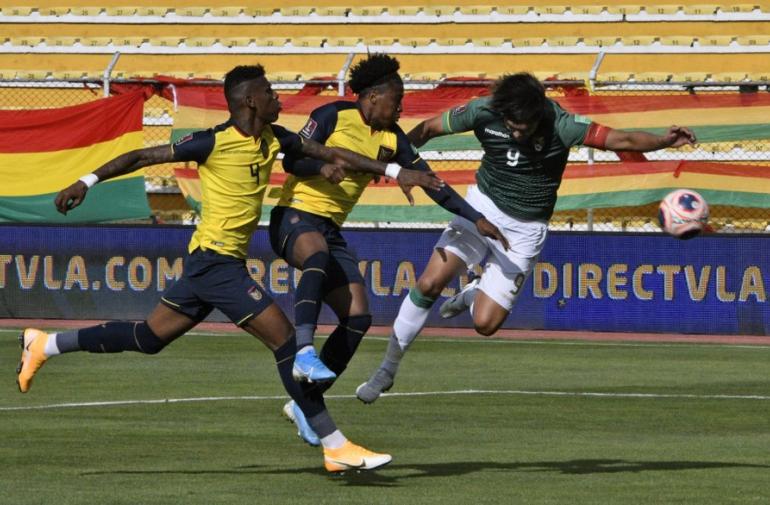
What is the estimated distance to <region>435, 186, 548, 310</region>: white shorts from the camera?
1102cm

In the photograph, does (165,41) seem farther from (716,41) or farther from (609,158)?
(716,41)

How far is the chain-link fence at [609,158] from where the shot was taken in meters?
20.8

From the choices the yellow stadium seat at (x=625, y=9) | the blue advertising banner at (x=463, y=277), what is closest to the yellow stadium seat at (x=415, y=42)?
the yellow stadium seat at (x=625, y=9)

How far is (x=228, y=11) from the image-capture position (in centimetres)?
2758

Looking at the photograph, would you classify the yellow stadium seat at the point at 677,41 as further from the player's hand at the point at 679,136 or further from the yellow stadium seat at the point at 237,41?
the player's hand at the point at 679,136

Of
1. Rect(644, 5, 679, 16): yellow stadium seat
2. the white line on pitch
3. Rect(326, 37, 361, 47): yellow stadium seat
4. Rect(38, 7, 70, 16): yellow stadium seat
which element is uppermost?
the white line on pitch

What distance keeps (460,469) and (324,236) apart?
1.82m

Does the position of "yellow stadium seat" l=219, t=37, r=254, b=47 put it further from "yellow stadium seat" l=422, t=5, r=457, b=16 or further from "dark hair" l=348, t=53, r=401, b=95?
"dark hair" l=348, t=53, r=401, b=95

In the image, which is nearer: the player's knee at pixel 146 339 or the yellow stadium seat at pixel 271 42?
the player's knee at pixel 146 339

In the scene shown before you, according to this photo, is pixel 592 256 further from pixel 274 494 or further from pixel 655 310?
pixel 274 494

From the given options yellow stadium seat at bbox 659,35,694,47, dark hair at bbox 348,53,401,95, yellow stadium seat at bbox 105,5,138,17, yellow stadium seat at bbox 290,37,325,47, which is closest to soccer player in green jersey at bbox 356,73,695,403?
dark hair at bbox 348,53,401,95

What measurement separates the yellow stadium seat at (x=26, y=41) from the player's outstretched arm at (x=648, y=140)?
19.5 meters

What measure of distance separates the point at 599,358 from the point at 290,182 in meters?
7.50

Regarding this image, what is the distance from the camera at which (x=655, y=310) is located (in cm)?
2003
